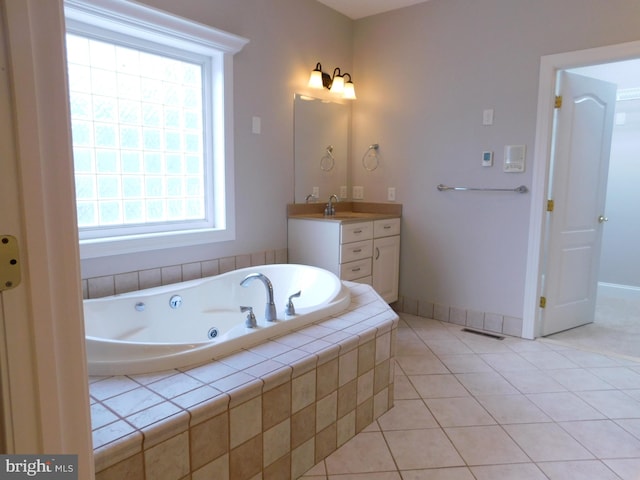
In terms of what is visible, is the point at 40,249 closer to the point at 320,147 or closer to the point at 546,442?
the point at 546,442

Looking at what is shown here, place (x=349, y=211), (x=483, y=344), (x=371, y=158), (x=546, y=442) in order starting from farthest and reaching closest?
(x=349, y=211), (x=371, y=158), (x=483, y=344), (x=546, y=442)

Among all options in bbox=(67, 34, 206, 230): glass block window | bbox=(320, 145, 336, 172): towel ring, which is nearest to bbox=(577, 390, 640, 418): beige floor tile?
bbox=(320, 145, 336, 172): towel ring

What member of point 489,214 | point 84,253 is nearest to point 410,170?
point 489,214

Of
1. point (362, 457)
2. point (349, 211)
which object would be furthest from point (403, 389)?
point (349, 211)

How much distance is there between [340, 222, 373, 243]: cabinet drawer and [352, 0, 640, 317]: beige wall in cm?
54

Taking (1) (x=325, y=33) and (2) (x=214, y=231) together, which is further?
(1) (x=325, y=33)

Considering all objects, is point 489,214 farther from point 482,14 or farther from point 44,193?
point 44,193

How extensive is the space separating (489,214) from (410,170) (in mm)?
748

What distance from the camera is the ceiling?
3.50 meters

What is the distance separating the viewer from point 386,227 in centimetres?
359

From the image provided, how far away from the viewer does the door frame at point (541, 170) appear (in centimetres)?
287

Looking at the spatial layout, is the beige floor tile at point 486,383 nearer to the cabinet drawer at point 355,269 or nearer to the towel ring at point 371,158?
the cabinet drawer at point 355,269

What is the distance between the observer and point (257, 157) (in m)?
3.17

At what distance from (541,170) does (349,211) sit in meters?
1.63
